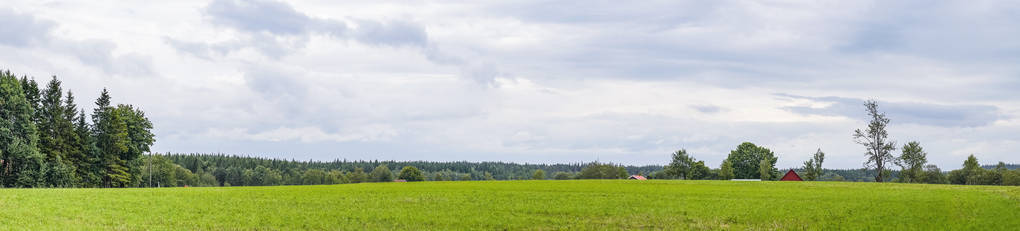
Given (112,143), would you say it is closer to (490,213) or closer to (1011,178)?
(490,213)

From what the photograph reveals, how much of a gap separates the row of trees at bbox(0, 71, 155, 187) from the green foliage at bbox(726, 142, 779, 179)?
4229 inches

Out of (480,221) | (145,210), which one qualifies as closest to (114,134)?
(145,210)

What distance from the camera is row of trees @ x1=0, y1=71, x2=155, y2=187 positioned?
77.1 m

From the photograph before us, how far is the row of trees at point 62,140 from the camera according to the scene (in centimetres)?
7706

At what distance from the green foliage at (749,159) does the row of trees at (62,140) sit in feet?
352

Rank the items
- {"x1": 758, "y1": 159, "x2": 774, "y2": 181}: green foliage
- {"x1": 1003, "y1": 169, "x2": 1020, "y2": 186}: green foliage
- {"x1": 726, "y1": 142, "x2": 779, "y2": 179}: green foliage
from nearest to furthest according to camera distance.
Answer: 1. {"x1": 1003, "y1": 169, "x2": 1020, "y2": 186}: green foliage
2. {"x1": 758, "y1": 159, "x2": 774, "y2": 181}: green foliage
3. {"x1": 726, "y1": 142, "x2": 779, "y2": 179}: green foliage

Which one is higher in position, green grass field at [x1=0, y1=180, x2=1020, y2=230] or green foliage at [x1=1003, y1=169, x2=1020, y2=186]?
green foliage at [x1=1003, y1=169, x2=1020, y2=186]

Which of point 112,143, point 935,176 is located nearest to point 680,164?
point 935,176

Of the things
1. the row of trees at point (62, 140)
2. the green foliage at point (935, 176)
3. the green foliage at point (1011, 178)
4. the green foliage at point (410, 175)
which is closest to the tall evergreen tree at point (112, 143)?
the row of trees at point (62, 140)

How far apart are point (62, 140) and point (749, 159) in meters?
118

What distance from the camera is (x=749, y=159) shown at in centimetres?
14312

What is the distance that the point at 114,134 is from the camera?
299 feet

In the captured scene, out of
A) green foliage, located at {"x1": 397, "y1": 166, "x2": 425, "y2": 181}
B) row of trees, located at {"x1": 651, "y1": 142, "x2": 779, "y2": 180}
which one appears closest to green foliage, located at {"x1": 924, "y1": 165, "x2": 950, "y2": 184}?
row of trees, located at {"x1": 651, "y1": 142, "x2": 779, "y2": 180}

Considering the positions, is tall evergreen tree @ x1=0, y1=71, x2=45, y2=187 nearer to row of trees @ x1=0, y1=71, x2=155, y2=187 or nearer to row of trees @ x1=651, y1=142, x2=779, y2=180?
row of trees @ x1=0, y1=71, x2=155, y2=187
